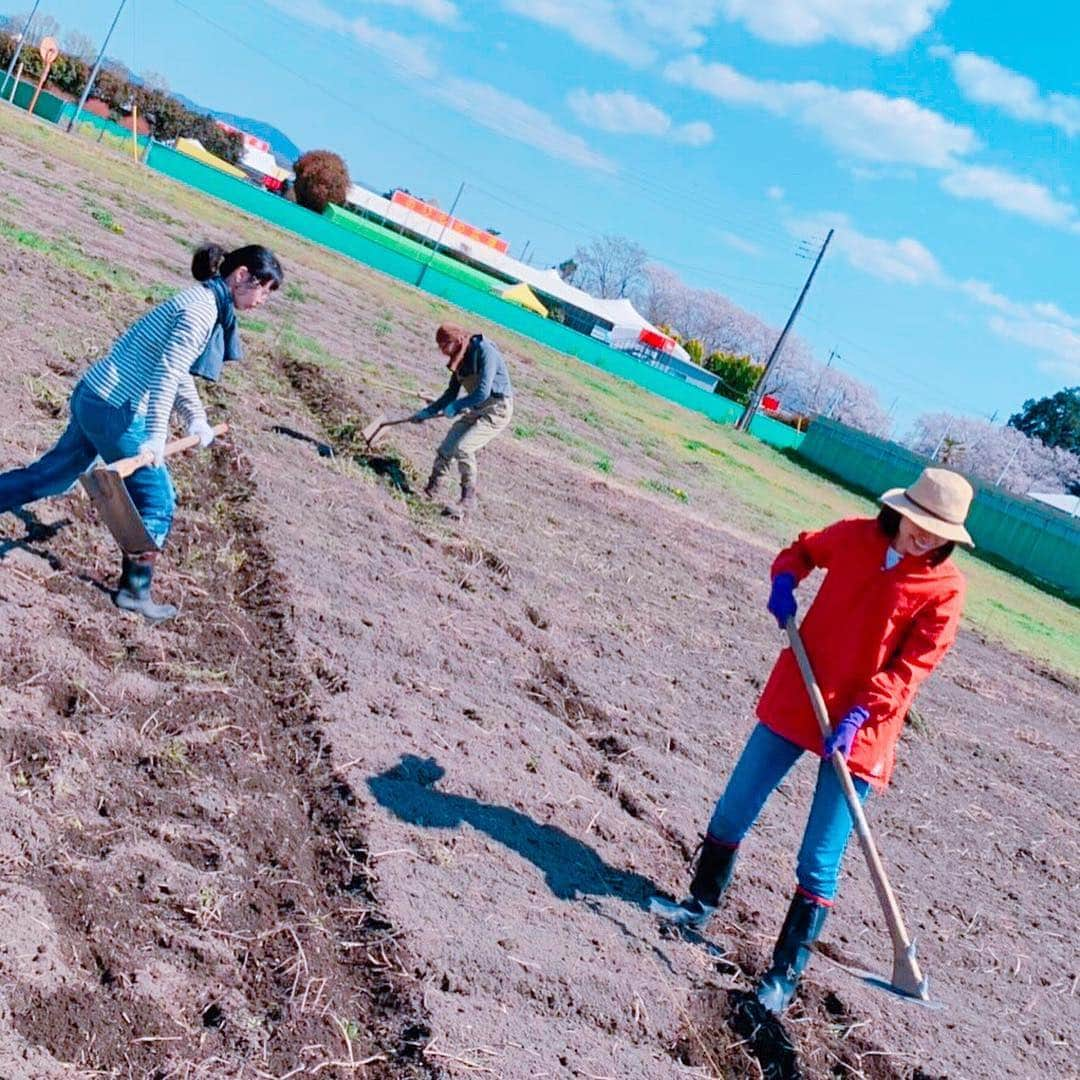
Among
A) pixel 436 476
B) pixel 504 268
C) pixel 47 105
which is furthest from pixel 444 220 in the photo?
pixel 436 476

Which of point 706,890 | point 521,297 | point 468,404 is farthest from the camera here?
point 521,297

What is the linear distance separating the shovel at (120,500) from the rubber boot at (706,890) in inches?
105

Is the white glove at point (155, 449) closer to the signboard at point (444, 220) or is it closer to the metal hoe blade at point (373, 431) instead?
the metal hoe blade at point (373, 431)

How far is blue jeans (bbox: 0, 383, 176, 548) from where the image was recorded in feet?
17.8

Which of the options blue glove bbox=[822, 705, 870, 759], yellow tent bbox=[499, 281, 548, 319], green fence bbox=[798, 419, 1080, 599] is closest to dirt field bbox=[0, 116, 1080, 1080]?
blue glove bbox=[822, 705, 870, 759]

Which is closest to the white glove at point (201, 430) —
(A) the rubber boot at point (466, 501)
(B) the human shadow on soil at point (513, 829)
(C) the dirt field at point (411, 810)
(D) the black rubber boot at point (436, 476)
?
(C) the dirt field at point (411, 810)

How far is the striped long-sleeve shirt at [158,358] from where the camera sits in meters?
5.30

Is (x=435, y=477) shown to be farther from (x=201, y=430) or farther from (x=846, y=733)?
(x=846, y=733)

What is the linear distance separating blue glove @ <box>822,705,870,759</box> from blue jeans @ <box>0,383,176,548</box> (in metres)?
3.01

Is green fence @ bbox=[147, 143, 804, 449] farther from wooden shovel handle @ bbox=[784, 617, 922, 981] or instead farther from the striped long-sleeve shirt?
wooden shovel handle @ bbox=[784, 617, 922, 981]

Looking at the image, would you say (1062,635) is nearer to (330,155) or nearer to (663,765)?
(663,765)

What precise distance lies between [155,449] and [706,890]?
2923 mm

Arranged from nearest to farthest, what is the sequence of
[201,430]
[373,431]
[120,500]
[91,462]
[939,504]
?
[939,504] < [120,500] < [201,430] < [91,462] < [373,431]

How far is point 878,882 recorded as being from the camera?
15.1 ft
